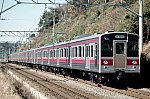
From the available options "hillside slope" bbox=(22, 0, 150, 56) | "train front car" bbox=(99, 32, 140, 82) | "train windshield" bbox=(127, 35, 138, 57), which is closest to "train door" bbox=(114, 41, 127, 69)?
"train front car" bbox=(99, 32, 140, 82)

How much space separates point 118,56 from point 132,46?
944mm

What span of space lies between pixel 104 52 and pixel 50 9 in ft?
279

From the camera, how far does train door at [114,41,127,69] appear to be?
21.0 m

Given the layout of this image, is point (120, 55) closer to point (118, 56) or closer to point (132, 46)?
point (118, 56)

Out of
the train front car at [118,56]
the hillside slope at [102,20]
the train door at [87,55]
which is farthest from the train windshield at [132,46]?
the hillside slope at [102,20]

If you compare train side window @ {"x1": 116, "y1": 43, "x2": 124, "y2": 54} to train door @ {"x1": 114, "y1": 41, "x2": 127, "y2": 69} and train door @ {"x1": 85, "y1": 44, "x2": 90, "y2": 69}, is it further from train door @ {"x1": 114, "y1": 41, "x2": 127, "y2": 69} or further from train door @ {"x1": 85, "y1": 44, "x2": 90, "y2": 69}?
train door @ {"x1": 85, "y1": 44, "x2": 90, "y2": 69}

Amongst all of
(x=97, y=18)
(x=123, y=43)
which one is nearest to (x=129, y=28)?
(x=123, y=43)

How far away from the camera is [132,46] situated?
21172mm

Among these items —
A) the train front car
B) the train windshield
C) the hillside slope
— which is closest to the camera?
the train front car

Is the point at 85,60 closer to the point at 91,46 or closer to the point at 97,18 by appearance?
the point at 91,46

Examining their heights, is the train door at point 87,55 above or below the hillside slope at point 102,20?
below

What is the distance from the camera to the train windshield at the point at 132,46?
69.1ft

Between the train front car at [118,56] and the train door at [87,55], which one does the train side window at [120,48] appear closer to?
the train front car at [118,56]

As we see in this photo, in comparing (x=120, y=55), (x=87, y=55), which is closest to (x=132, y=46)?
(x=120, y=55)
